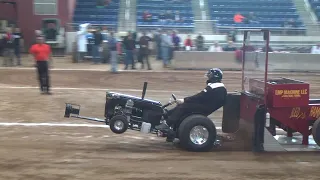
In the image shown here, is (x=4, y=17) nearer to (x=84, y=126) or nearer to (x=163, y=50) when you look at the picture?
(x=163, y=50)

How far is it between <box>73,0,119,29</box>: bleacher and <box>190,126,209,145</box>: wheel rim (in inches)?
1010

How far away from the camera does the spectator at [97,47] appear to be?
24.9 m

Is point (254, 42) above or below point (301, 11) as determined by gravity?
below

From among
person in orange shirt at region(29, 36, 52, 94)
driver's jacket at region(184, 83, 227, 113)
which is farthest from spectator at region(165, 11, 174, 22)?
driver's jacket at region(184, 83, 227, 113)

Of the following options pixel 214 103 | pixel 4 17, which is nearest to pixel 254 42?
pixel 214 103

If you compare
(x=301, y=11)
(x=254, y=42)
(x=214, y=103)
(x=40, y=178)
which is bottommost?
(x=40, y=178)

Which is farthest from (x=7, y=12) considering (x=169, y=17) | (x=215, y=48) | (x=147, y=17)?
(x=215, y=48)

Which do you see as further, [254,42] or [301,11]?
[301,11]

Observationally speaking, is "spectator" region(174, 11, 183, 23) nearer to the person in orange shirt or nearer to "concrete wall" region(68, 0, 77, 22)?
"concrete wall" region(68, 0, 77, 22)

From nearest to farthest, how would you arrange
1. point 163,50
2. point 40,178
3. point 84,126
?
1. point 40,178
2. point 84,126
3. point 163,50

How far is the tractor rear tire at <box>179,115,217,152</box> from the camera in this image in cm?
863

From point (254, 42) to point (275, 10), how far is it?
94.0 feet

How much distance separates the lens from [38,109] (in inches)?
520

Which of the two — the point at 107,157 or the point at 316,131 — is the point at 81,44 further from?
the point at 316,131
